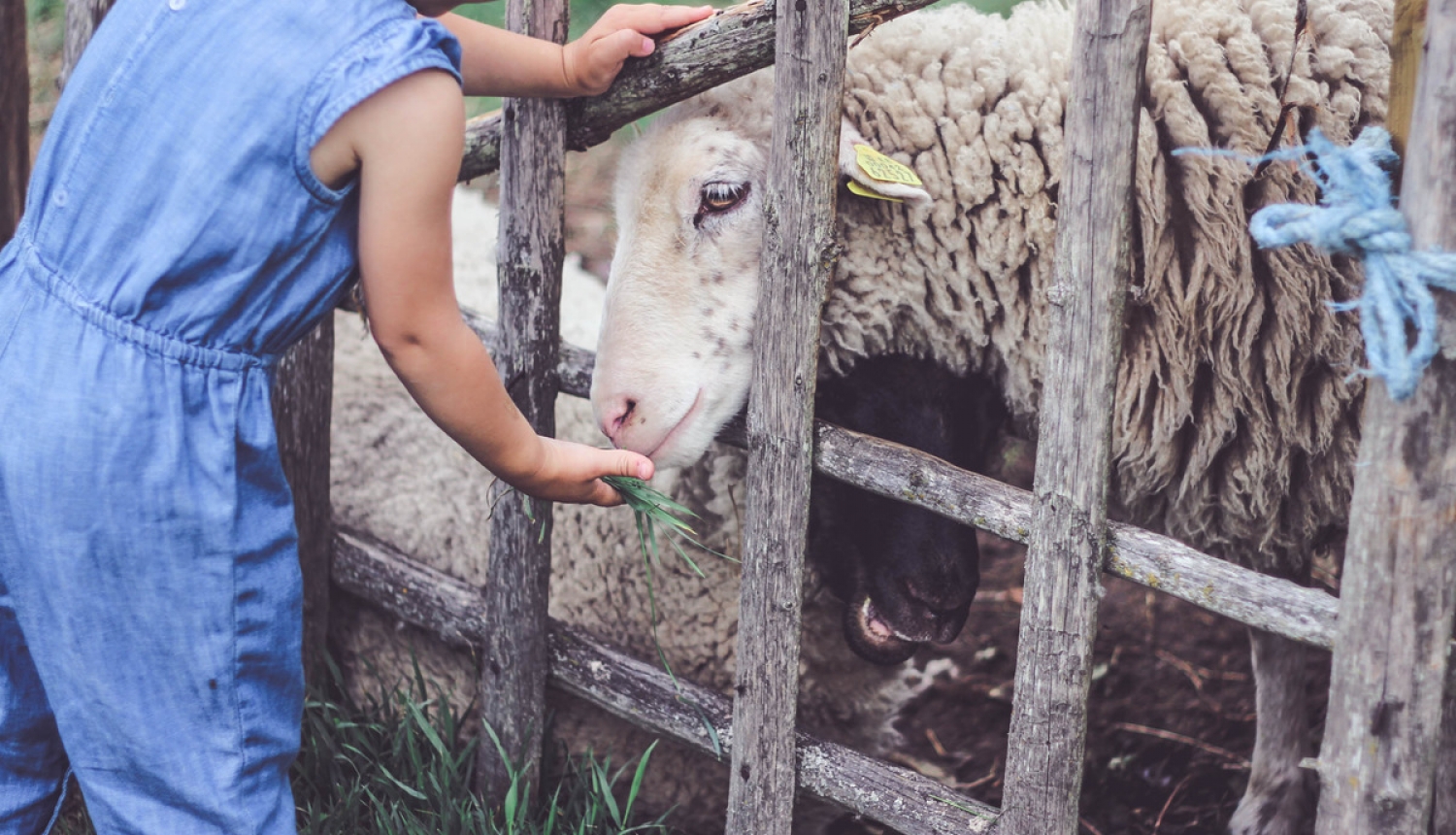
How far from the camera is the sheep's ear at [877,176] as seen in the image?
86.1 inches

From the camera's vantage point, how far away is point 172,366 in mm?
1603

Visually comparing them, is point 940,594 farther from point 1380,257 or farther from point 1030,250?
point 1380,257

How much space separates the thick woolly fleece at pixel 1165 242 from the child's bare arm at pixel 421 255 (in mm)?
796

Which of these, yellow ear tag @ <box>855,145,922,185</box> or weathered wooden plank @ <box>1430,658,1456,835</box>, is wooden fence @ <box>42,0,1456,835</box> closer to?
weathered wooden plank @ <box>1430,658,1456,835</box>

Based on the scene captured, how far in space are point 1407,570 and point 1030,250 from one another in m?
1.09

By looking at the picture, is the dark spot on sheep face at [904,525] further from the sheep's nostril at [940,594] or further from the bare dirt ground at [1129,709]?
the bare dirt ground at [1129,709]

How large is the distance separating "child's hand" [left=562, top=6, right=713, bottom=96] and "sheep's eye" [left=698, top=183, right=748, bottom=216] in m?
0.29

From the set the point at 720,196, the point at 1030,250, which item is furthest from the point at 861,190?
the point at 1030,250

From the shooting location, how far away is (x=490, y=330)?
297cm

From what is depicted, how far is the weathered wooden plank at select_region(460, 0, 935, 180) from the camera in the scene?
77.3 inches

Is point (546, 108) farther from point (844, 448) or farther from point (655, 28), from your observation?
point (844, 448)

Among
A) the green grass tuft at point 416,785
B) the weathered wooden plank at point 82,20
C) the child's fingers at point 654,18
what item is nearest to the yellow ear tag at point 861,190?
the child's fingers at point 654,18

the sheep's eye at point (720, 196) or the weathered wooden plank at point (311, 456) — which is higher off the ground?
the sheep's eye at point (720, 196)

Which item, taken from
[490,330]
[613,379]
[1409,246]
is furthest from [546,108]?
[1409,246]
